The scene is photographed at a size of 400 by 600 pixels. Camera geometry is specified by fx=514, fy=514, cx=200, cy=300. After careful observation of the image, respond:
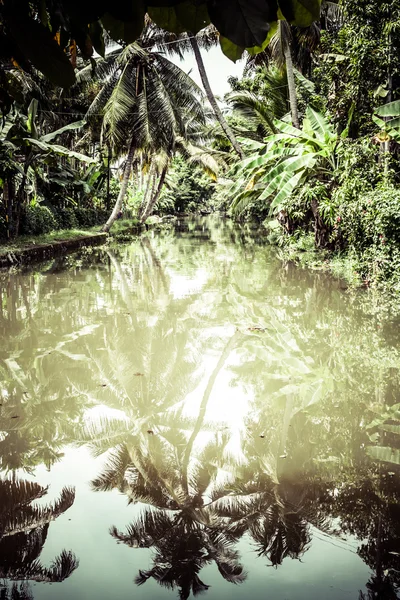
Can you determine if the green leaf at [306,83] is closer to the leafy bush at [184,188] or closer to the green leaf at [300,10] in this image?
the green leaf at [300,10]

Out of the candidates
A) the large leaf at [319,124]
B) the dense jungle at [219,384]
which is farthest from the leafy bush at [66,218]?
the large leaf at [319,124]

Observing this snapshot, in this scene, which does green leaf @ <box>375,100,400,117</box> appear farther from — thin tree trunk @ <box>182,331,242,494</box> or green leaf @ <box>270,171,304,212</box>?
Answer: thin tree trunk @ <box>182,331,242,494</box>

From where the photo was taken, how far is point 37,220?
1708 cm

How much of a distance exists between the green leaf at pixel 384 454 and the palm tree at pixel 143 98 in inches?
662

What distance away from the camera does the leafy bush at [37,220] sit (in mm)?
16516

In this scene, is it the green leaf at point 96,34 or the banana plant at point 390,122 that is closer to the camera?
the green leaf at point 96,34

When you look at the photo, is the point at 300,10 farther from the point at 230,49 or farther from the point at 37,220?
the point at 37,220

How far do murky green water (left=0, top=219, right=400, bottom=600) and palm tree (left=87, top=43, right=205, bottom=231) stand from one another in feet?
44.0

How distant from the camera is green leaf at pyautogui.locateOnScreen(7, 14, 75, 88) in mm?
1126

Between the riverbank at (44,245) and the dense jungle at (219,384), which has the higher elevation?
the riverbank at (44,245)

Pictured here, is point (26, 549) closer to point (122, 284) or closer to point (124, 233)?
point (122, 284)

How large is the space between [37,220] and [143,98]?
626 centimetres

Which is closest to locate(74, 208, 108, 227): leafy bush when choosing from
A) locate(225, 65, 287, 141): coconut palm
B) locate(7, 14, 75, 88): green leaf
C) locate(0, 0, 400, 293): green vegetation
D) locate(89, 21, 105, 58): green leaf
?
locate(0, 0, 400, 293): green vegetation

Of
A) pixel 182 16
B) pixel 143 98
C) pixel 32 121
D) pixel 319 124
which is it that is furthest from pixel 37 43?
pixel 143 98
